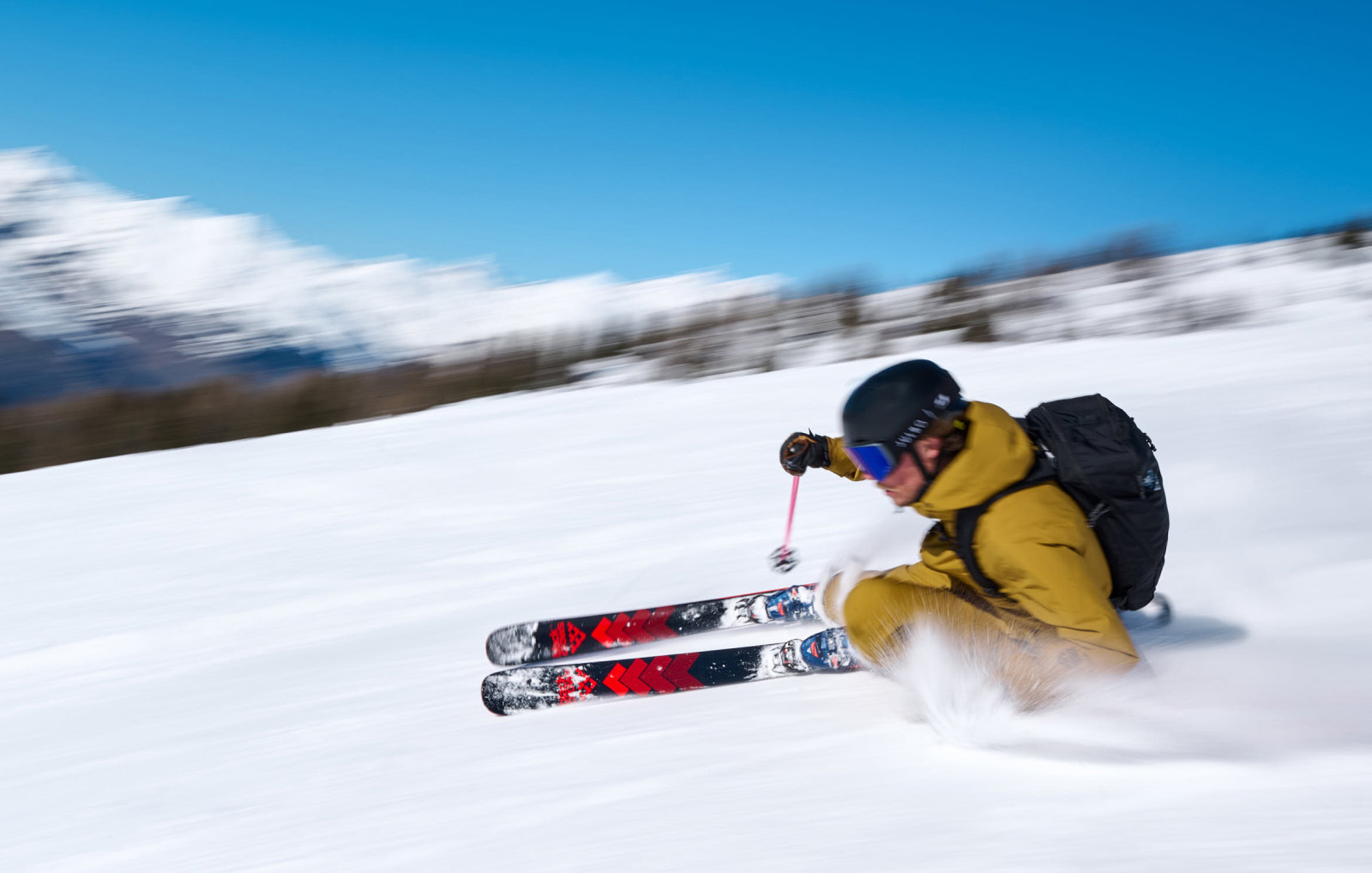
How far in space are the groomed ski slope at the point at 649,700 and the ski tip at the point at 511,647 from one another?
13cm

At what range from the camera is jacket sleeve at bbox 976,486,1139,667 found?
1972 mm

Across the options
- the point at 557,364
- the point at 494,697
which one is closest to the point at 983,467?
the point at 494,697

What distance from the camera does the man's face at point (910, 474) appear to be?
7.16ft

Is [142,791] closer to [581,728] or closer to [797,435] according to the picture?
[581,728]

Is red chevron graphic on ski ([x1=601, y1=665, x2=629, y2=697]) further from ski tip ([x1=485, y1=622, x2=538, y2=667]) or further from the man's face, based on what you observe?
the man's face

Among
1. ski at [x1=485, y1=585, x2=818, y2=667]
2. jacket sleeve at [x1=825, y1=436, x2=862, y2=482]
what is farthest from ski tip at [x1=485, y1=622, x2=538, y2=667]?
jacket sleeve at [x1=825, y1=436, x2=862, y2=482]

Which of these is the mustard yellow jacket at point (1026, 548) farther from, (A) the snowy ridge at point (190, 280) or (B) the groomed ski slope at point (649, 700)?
(A) the snowy ridge at point (190, 280)

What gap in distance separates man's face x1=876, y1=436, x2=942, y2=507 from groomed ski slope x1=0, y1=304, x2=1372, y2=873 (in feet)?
1.32

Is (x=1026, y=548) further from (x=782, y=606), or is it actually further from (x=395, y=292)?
(x=395, y=292)

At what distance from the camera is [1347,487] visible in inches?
149

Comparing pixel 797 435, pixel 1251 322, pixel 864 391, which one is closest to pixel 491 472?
pixel 797 435

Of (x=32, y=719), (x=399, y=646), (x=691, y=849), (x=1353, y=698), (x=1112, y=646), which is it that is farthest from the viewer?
(x=399, y=646)

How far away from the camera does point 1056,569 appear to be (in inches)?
78.4

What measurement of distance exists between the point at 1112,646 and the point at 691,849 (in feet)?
3.15
